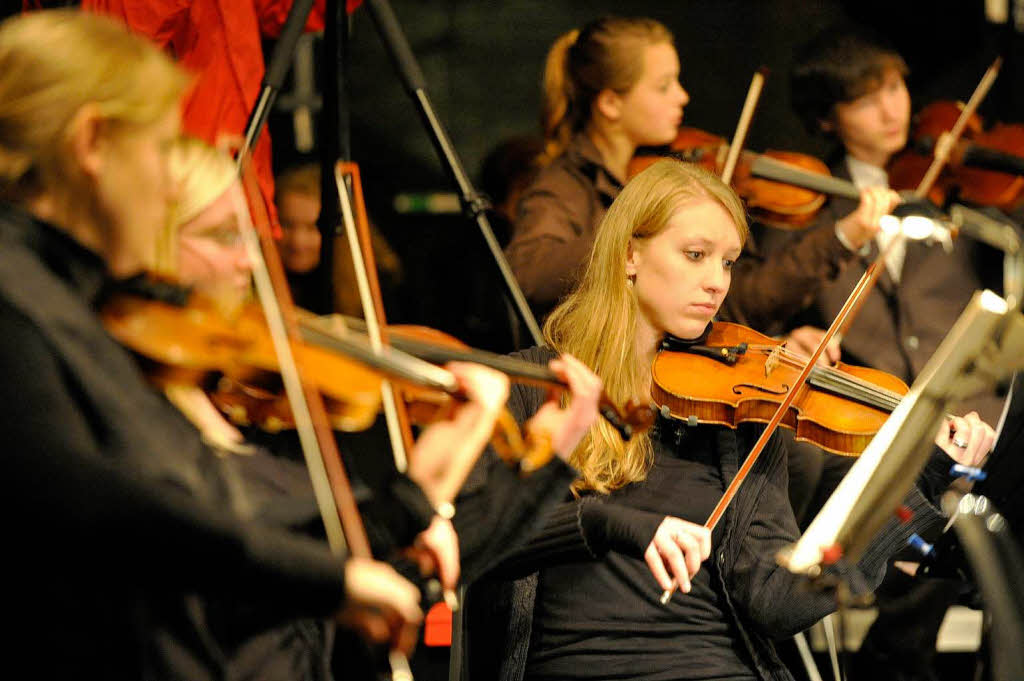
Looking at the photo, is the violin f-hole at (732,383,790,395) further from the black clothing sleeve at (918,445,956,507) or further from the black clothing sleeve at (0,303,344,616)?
the black clothing sleeve at (0,303,344,616)

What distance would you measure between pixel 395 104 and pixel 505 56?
1.14 feet

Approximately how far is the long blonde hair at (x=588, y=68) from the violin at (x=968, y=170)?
69 centimetres

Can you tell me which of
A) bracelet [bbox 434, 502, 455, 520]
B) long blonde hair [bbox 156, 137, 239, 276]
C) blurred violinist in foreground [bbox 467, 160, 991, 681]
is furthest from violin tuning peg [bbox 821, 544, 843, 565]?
long blonde hair [bbox 156, 137, 239, 276]

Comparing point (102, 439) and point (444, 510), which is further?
point (444, 510)

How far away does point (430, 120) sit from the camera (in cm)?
218

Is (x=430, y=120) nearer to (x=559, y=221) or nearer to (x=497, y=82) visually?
(x=559, y=221)

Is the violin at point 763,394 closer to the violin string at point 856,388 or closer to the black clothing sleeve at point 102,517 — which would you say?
the violin string at point 856,388

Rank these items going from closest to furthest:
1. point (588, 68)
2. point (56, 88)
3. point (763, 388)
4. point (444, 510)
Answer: point (56, 88)
point (444, 510)
point (763, 388)
point (588, 68)

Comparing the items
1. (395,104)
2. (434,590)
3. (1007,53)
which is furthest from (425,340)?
(1007,53)

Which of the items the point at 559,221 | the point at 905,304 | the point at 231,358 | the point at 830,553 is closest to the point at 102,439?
the point at 231,358

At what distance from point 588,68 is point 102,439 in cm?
189

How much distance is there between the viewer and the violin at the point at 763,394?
1898 mm

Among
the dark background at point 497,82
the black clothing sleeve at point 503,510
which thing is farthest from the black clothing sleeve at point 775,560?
the dark background at point 497,82

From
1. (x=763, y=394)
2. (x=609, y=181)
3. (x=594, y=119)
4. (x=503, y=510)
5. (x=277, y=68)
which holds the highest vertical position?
(x=594, y=119)
